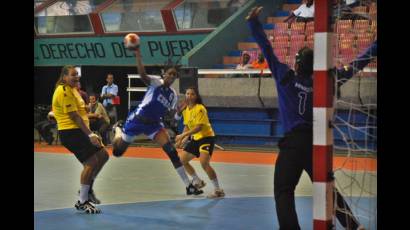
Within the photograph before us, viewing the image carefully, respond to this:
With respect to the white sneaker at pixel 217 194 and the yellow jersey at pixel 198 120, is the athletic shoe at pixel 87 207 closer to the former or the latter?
the white sneaker at pixel 217 194

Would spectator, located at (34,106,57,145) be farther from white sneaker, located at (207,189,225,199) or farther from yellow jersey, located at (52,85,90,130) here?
yellow jersey, located at (52,85,90,130)

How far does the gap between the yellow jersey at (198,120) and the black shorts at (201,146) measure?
0.06 meters

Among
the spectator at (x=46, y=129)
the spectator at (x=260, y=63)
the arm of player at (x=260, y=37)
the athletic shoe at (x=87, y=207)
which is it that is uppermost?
the arm of player at (x=260, y=37)

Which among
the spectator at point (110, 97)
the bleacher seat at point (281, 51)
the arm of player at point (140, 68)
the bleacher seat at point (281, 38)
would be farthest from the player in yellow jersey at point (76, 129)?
the bleacher seat at point (281, 38)

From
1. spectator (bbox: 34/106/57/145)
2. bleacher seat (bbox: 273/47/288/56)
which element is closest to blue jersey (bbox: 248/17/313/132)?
bleacher seat (bbox: 273/47/288/56)

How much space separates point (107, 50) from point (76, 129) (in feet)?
57.0

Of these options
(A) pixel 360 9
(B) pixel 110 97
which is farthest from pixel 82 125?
(B) pixel 110 97

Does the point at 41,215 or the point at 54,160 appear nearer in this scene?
the point at 41,215

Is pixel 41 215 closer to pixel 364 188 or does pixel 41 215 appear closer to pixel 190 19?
pixel 364 188

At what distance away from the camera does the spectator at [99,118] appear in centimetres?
2041

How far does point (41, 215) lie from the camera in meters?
9.09
